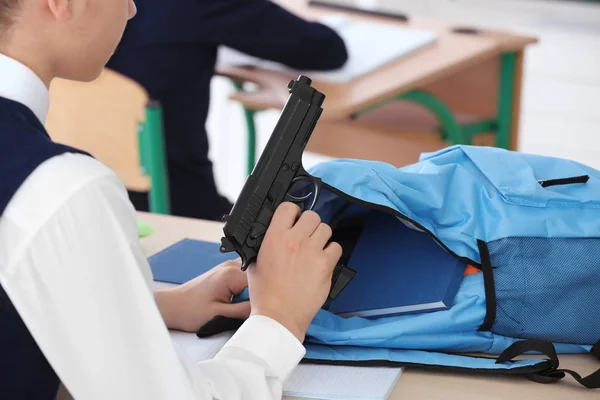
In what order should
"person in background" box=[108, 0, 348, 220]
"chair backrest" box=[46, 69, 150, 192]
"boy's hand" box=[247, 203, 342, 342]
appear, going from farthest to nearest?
"person in background" box=[108, 0, 348, 220]
"chair backrest" box=[46, 69, 150, 192]
"boy's hand" box=[247, 203, 342, 342]

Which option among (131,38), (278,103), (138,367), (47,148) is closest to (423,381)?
(138,367)

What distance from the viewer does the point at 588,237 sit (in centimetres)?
118

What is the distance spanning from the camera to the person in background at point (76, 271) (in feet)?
2.76

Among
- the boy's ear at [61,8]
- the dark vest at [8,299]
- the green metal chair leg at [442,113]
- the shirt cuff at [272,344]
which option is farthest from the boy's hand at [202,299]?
the green metal chair leg at [442,113]

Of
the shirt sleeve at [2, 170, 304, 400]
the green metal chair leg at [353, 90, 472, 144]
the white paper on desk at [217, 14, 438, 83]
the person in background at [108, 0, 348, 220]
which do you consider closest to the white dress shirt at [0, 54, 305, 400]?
the shirt sleeve at [2, 170, 304, 400]

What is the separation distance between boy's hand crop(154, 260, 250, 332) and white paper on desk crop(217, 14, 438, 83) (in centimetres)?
128

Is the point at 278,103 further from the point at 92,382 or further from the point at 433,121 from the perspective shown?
the point at 92,382

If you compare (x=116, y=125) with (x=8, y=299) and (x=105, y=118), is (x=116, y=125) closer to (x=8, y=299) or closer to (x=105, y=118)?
(x=105, y=118)

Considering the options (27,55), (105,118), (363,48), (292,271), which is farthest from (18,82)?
(363,48)

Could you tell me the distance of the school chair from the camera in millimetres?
2021

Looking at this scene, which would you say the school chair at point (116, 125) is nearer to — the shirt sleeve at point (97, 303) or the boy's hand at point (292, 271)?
the boy's hand at point (292, 271)

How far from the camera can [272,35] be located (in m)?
2.45

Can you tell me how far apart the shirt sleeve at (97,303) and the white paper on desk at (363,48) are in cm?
162

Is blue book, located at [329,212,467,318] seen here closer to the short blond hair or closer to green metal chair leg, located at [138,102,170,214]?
the short blond hair
